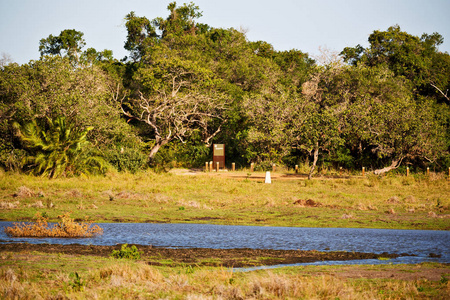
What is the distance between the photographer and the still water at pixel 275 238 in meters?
14.4

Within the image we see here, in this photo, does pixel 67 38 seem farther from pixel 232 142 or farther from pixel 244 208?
pixel 244 208

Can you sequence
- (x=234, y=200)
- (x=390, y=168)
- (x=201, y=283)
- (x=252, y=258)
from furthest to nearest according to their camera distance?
(x=390, y=168)
(x=234, y=200)
(x=252, y=258)
(x=201, y=283)

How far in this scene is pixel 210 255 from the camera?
42.3 ft

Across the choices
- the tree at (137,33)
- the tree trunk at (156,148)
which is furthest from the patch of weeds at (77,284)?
the tree at (137,33)

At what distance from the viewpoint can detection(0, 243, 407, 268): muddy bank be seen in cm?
1205

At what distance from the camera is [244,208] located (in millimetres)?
22516

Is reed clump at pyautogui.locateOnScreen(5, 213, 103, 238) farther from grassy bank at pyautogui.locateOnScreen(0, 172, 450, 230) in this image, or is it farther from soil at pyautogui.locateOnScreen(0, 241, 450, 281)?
grassy bank at pyautogui.locateOnScreen(0, 172, 450, 230)

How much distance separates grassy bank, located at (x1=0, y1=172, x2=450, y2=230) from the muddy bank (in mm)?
5175

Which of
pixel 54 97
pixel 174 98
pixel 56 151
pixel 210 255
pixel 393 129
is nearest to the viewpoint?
pixel 210 255

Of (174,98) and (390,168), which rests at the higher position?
(174,98)

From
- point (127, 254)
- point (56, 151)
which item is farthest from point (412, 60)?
point (127, 254)

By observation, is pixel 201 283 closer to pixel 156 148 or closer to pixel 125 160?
pixel 125 160

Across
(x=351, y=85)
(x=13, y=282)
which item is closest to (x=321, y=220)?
(x=13, y=282)

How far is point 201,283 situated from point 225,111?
34.8 meters
